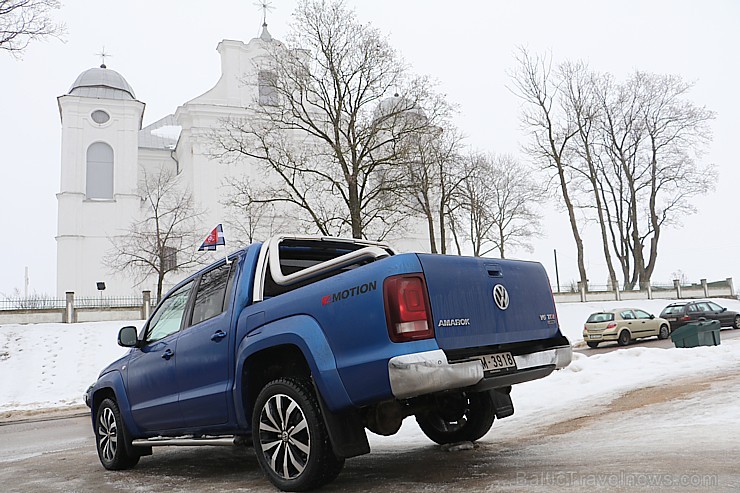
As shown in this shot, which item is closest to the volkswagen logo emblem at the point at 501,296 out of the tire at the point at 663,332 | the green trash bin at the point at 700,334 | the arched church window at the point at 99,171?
the green trash bin at the point at 700,334

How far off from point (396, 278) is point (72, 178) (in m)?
47.4

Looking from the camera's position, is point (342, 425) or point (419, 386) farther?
point (342, 425)

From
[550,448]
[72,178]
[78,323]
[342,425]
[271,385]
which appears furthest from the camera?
[72,178]

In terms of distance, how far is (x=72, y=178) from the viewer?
46000 millimetres

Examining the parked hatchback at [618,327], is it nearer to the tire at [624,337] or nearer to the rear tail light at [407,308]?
the tire at [624,337]

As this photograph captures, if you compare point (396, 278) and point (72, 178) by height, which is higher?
point (72, 178)

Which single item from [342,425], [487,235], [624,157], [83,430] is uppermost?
[624,157]

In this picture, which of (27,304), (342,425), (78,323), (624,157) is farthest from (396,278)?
(624,157)

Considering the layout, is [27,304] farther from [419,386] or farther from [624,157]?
[624,157]

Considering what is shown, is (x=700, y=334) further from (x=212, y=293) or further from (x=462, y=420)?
(x=212, y=293)

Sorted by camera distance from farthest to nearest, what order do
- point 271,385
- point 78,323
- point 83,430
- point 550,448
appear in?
point 78,323
point 83,430
point 550,448
point 271,385

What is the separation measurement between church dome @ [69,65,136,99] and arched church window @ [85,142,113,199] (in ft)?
13.2

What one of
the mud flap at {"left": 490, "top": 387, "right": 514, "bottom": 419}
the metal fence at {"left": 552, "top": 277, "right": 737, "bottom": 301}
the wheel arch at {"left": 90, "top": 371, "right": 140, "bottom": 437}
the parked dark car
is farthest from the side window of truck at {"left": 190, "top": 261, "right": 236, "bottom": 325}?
the metal fence at {"left": 552, "top": 277, "right": 737, "bottom": 301}

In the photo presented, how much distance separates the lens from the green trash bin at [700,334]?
15.7 m
